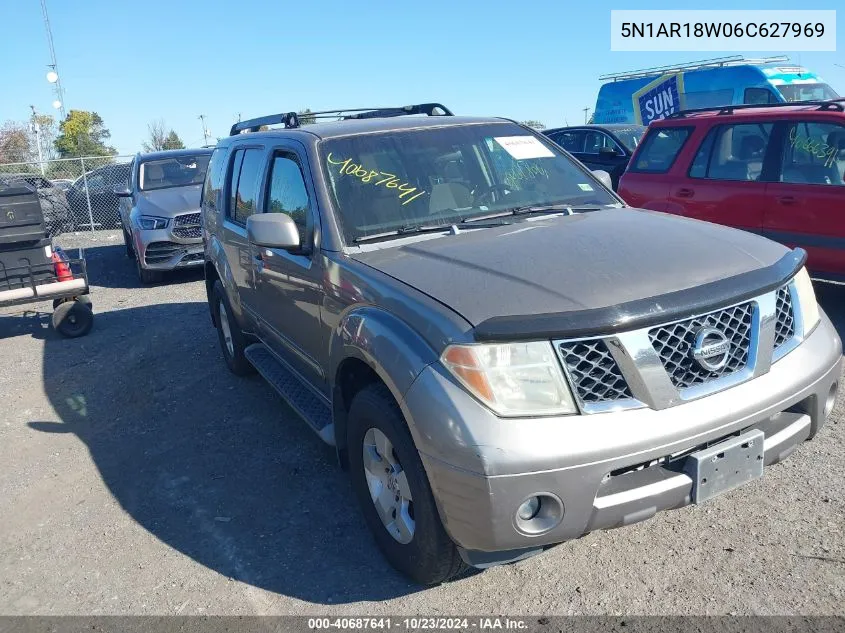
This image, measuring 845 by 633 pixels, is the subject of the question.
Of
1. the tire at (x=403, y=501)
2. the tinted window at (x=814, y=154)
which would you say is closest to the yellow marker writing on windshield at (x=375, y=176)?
the tire at (x=403, y=501)

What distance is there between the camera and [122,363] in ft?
21.4

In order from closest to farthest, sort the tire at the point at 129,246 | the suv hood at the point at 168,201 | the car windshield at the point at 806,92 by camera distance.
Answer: the suv hood at the point at 168,201
the tire at the point at 129,246
the car windshield at the point at 806,92

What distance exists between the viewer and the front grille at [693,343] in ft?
8.10

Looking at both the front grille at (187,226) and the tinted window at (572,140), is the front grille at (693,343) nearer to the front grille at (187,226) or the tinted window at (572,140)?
the front grille at (187,226)

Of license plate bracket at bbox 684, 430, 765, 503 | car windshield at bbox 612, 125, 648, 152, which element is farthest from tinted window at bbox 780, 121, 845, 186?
car windshield at bbox 612, 125, 648, 152

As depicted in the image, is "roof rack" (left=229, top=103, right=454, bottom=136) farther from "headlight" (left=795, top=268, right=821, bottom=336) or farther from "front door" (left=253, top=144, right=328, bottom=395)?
"headlight" (left=795, top=268, right=821, bottom=336)

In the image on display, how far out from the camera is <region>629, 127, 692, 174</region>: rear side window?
719 cm

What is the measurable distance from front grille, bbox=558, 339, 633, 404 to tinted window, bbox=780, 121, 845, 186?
461 cm

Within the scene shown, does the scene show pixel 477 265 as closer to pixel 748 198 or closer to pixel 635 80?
pixel 748 198

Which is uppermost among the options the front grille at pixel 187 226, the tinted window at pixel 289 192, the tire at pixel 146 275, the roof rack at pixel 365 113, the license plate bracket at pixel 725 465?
the roof rack at pixel 365 113

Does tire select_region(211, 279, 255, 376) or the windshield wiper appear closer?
the windshield wiper

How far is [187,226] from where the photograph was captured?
32.3 feet

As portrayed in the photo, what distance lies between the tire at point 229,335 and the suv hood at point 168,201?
167 inches

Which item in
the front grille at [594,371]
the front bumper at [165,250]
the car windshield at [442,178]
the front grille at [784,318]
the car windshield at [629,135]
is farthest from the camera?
the car windshield at [629,135]
